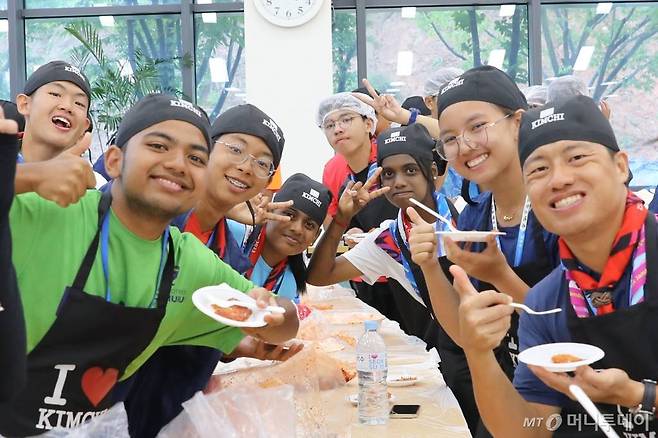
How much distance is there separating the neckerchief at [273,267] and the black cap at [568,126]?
1504mm

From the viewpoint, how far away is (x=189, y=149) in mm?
2029

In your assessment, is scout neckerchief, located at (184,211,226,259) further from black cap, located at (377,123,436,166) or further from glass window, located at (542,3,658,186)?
glass window, located at (542,3,658,186)

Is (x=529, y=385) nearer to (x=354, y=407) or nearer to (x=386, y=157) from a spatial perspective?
(x=354, y=407)

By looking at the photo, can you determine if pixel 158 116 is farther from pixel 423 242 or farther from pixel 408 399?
pixel 408 399

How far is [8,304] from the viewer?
1.37m

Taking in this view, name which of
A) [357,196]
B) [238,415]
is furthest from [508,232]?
[238,415]

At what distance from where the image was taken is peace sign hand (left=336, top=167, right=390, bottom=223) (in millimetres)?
3123

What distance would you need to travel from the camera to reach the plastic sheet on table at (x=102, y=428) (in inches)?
70.7

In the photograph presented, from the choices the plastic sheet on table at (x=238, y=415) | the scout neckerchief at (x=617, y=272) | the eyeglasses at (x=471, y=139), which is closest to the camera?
the scout neckerchief at (x=617, y=272)

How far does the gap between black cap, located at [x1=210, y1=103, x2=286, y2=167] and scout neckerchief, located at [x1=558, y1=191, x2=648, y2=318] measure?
131 cm

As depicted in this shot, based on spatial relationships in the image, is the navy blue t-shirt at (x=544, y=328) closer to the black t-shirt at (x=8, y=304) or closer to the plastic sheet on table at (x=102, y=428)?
the plastic sheet on table at (x=102, y=428)

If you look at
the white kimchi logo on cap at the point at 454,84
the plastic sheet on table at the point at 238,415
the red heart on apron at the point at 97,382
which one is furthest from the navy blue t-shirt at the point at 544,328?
the red heart on apron at the point at 97,382

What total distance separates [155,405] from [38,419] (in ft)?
2.01

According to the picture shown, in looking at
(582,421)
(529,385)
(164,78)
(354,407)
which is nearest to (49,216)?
(354,407)
